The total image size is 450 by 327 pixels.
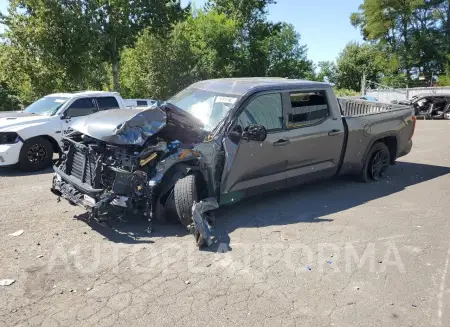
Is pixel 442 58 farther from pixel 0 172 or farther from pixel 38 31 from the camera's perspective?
pixel 0 172

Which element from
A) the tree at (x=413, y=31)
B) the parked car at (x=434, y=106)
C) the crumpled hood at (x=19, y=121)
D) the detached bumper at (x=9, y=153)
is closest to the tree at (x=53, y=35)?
the crumpled hood at (x=19, y=121)

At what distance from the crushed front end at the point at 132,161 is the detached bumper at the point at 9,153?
3.56 metres

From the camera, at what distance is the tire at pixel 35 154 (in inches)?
323

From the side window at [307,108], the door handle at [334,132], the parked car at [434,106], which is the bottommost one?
the parked car at [434,106]

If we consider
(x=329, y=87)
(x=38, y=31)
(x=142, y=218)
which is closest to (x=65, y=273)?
(x=142, y=218)

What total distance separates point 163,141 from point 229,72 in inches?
1067

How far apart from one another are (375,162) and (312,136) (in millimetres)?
2137

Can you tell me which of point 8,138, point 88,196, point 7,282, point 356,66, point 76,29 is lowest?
point 7,282

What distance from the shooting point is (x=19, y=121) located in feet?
27.4

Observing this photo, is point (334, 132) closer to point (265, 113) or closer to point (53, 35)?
point (265, 113)

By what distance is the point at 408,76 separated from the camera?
42375mm

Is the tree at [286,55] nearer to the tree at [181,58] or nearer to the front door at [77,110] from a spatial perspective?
the tree at [181,58]

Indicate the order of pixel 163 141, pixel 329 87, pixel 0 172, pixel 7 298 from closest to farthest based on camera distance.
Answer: pixel 7 298, pixel 163 141, pixel 329 87, pixel 0 172

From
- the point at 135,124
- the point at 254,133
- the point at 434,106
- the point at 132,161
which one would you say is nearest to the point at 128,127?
the point at 135,124
